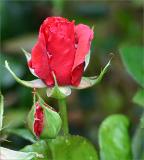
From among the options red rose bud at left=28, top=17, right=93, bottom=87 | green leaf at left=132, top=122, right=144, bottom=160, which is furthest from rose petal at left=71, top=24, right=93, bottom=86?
green leaf at left=132, top=122, right=144, bottom=160

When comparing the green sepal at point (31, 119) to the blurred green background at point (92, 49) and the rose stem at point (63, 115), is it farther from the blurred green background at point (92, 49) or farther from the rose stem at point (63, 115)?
the blurred green background at point (92, 49)

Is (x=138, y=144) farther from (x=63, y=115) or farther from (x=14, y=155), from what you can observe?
(x=14, y=155)

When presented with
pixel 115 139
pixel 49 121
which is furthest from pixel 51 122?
pixel 115 139

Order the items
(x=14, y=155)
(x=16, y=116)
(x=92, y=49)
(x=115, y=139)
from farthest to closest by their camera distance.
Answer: (x=92, y=49)
(x=16, y=116)
(x=115, y=139)
(x=14, y=155)

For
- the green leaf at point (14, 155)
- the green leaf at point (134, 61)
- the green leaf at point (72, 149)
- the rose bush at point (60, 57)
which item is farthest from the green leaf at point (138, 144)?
the green leaf at point (14, 155)

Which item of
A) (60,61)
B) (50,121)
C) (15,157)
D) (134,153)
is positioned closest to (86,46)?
(60,61)

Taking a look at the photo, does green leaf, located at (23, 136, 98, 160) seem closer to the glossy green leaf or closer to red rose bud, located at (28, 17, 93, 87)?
red rose bud, located at (28, 17, 93, 87)
